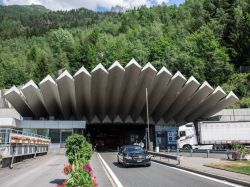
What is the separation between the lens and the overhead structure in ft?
160

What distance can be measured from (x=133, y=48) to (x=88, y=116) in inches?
1685

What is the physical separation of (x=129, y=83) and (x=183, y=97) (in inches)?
404

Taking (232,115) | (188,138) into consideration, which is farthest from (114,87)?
(232,115)

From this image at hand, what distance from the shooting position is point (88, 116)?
6431 cm

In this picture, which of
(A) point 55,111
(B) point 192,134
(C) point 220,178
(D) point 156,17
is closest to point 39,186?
(C) point 220,178

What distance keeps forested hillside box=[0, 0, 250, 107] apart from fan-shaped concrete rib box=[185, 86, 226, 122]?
47.8 ft

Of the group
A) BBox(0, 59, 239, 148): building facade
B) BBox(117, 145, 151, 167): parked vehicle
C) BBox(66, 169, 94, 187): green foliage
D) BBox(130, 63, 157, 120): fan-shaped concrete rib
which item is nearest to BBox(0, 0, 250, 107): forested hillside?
BBox(0, 59, 239, 148): building facade

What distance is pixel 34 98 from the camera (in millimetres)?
53438

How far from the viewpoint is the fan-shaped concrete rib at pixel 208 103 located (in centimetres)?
5347

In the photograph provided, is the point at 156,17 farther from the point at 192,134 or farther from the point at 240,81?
the point at 192,134

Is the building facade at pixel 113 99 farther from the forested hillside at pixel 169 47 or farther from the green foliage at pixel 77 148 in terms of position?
the green foliage at pixel 77 148

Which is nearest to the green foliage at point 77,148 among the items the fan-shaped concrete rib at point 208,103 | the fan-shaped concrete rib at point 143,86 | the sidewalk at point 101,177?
the sidewalk at point 101,177

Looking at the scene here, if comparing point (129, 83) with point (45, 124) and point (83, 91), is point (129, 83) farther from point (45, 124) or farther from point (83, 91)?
point (45, 124)

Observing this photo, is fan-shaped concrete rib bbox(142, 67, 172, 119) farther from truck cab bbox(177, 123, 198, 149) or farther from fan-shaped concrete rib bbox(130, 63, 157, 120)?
truck cab bbox(177, 123, 198, 149)
